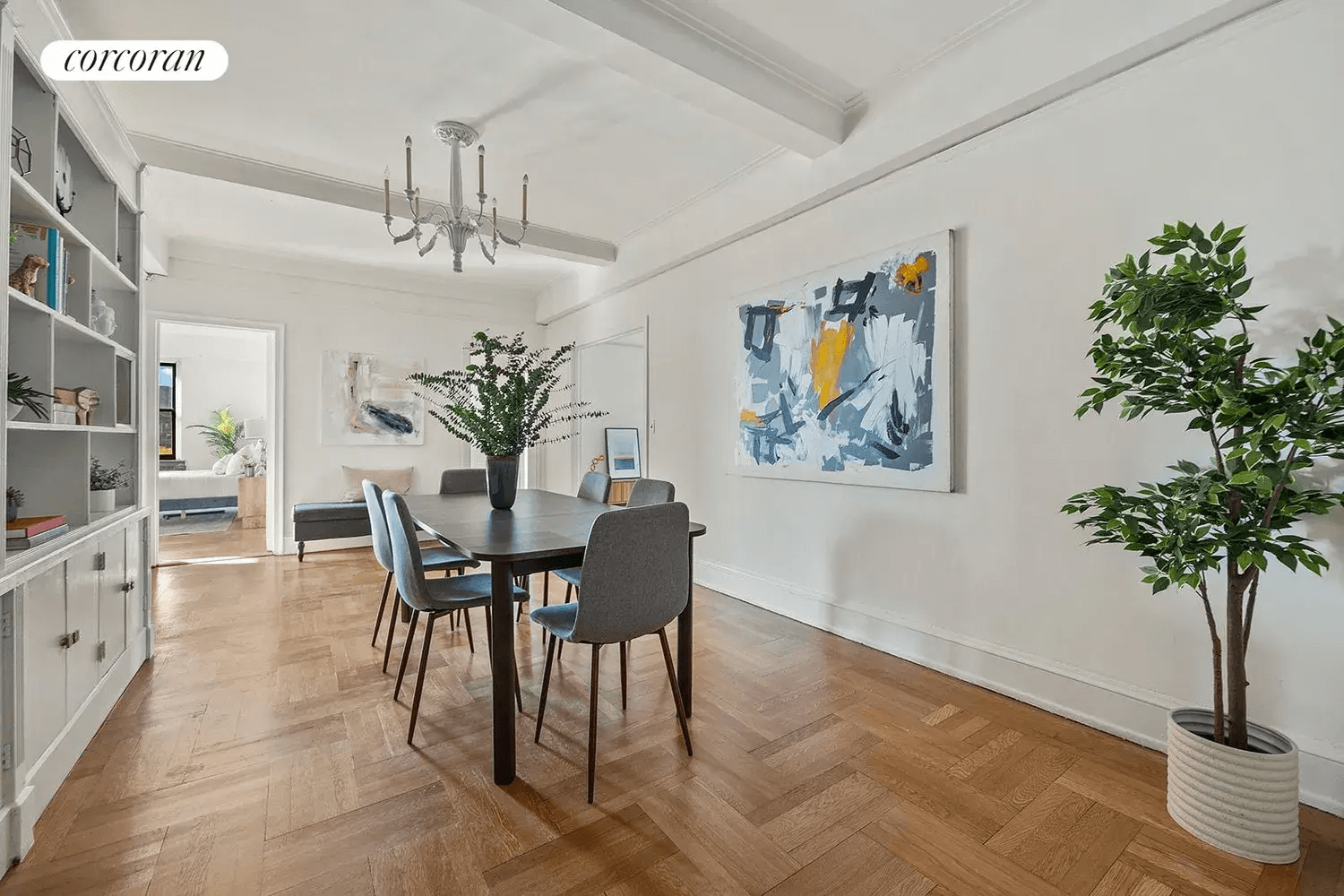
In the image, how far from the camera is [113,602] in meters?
2.42

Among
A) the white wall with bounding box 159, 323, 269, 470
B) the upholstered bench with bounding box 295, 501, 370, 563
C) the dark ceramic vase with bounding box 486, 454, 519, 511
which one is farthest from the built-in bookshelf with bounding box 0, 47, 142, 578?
the white wall with bounding box 159, 323, 269, 470

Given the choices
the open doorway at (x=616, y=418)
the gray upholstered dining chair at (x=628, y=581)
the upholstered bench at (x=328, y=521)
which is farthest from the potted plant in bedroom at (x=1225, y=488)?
the upholstered bench at (x=328, y=521)

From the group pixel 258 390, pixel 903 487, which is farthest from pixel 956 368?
pixel 258 390

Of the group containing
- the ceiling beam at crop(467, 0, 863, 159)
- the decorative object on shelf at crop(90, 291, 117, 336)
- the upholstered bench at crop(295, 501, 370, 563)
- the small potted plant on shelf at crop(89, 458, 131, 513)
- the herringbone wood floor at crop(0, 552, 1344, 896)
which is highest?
the ceiling beam at crop(467, 0, 863, 159)

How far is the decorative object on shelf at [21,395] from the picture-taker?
71.3 inches

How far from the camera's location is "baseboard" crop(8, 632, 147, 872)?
1534mm

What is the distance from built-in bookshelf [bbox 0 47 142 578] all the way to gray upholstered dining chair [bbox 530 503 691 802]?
1.52 metres

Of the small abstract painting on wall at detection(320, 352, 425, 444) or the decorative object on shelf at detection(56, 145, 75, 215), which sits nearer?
the decorative object on shelf at detection(56, 145, 75, 215)

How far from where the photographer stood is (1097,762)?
2016mm

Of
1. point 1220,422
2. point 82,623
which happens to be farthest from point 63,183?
point 1220,422

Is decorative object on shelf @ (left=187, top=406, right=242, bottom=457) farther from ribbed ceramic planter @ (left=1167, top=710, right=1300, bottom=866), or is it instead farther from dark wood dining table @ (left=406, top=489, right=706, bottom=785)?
ribbed ceramic planter @ (left=1167, top=710, right=1300, bottom=866)

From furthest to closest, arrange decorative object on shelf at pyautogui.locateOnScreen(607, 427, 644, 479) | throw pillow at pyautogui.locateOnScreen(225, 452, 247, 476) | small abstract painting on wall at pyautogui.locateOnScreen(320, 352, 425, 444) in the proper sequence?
throw pillow at pyautogui.locateOnScreen(225, 452, 247, 476)
decorative object on shelf at pyautogui.locateOnScreen(607, 427, 644, 479)
small abstract painting on wall at pyautogui.locateOnScreen(320, 352, 425, 444)

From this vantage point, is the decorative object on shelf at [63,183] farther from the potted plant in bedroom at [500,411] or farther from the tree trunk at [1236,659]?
the tree trunk at [1236,659]

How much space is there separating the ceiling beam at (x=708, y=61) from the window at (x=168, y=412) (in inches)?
377
